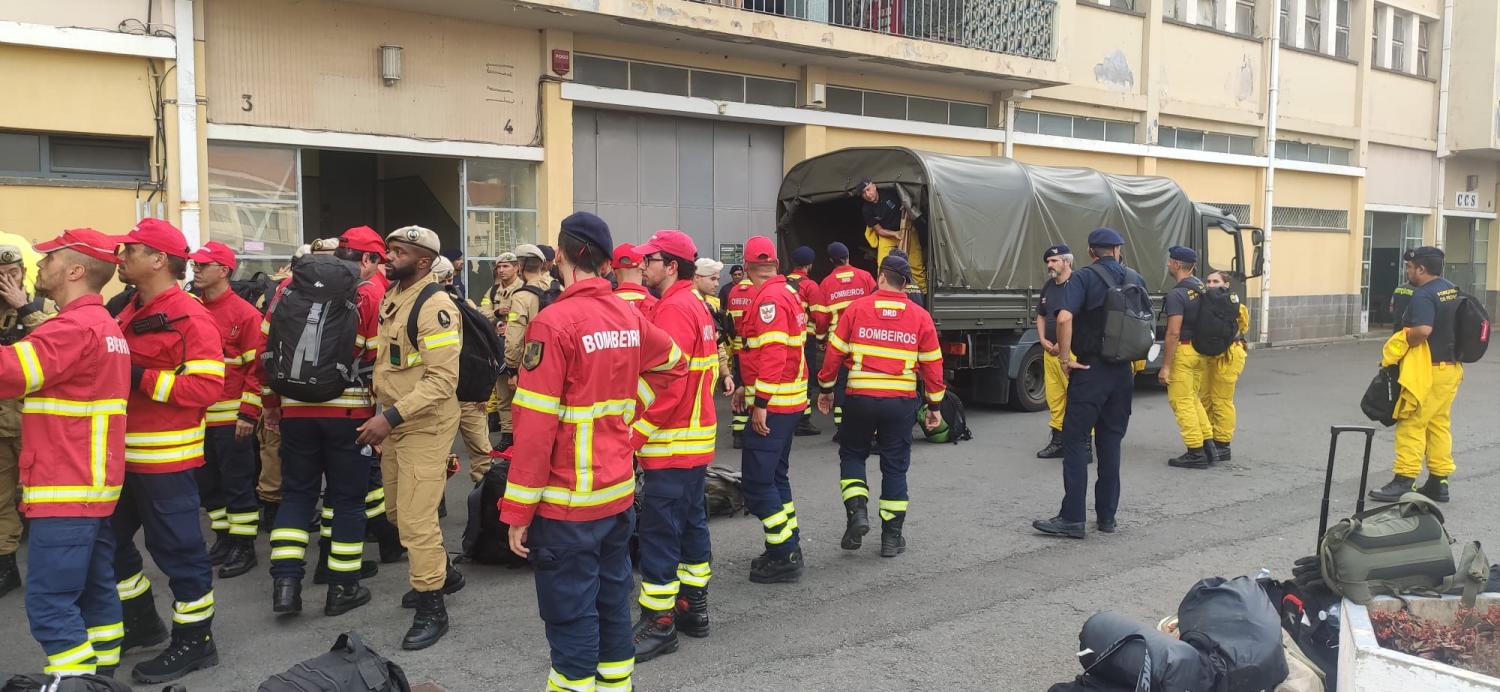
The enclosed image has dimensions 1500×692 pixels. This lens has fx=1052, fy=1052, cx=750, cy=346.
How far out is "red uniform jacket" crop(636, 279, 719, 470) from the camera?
484cm

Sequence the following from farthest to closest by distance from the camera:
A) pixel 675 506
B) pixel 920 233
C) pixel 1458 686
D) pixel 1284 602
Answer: pixel 920 233
pixel 675 506
pixel 1284 602
pixel 1458 686

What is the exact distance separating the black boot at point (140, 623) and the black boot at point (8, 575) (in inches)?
56.8

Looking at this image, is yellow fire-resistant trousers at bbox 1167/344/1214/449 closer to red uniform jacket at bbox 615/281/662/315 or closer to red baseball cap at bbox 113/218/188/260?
red uniform jacket at bbox 615/281/662/315

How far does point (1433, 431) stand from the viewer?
7.88 meters

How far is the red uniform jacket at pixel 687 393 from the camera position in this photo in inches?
191

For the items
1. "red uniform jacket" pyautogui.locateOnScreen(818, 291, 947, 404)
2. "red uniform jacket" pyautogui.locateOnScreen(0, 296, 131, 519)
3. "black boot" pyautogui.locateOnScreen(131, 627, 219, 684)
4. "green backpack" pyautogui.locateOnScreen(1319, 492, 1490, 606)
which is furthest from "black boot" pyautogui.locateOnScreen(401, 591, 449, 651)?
"green backpack" pyautogui.locateOnScreen(1319, 492, 1490, 606)

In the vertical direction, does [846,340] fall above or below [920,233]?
below

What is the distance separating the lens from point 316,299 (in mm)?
5004

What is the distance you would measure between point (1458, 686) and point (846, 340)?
3.67 m

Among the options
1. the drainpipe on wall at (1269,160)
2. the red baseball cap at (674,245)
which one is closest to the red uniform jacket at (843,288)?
the red baseball cap at (674,245)

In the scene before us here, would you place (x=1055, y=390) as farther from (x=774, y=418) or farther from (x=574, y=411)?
(x=574, y=411)

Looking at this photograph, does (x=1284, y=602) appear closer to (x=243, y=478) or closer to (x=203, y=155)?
(x=243, y=478)

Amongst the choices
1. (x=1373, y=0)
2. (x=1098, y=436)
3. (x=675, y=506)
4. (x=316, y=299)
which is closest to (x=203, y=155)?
(x=316, y=299)

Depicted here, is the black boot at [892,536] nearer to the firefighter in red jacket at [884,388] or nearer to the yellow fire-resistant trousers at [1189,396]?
the firefighter in red jacket at [884,388]
